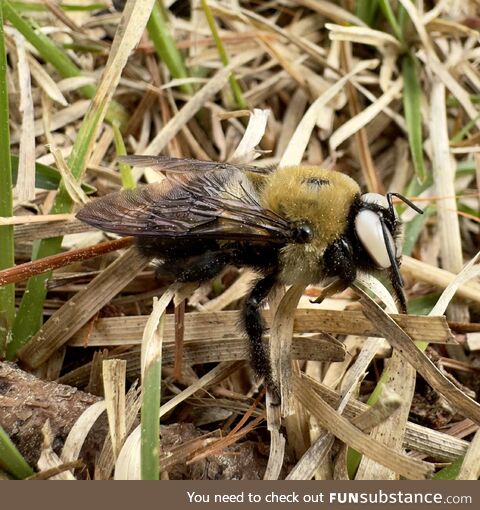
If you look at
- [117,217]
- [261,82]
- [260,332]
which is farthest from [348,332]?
[261,82]

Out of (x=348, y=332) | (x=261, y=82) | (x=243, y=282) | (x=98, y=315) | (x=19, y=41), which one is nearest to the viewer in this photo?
(x=348, y=332)

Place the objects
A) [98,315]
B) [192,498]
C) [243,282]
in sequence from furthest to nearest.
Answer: [243,282], [98,315], [192,498]

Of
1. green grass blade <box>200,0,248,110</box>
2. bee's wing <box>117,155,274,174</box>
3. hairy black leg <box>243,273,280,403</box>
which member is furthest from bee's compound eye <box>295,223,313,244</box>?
green grass blade <box>200,0,248,110</box>

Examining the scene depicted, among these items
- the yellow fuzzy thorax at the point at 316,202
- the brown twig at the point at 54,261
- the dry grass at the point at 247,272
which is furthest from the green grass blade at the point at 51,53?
the yellow fuzzy thorax at the point at 316,202

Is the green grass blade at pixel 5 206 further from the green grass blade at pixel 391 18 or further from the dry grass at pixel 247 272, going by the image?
the green grass blade at pixel 391 18

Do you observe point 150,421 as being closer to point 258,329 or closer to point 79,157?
point 258,329

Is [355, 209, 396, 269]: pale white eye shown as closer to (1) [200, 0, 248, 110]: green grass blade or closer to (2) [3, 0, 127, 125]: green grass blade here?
(1) [200, 0, 248, 110]: green grass blade

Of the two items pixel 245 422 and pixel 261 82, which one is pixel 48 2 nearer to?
pixel 261 82
